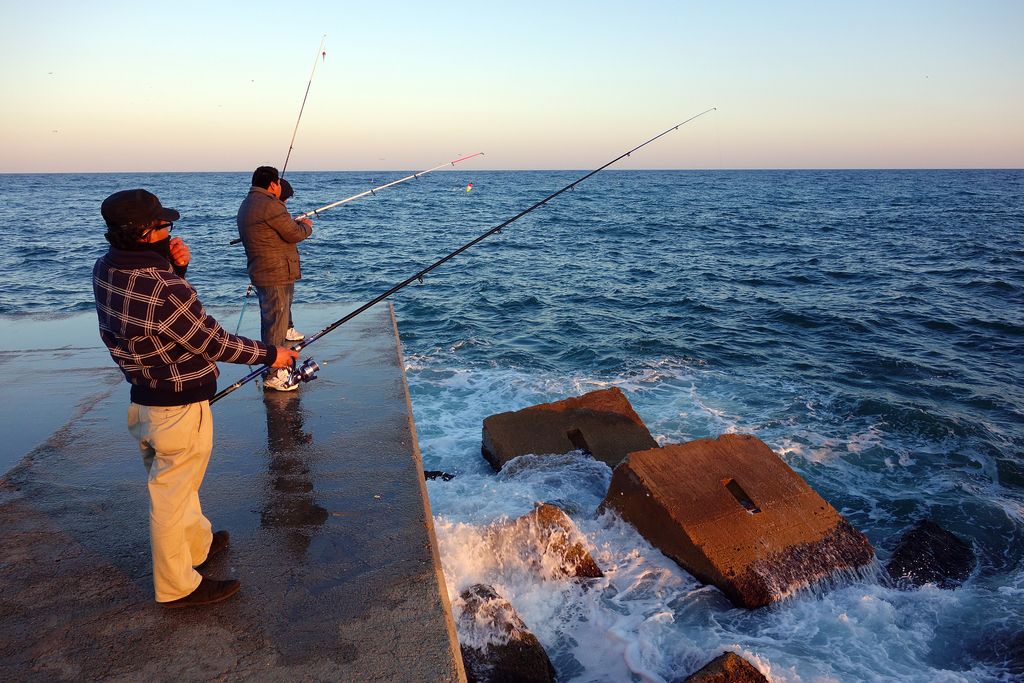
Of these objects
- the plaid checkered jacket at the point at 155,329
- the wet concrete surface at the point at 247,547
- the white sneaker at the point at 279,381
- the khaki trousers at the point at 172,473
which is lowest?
the wet concrete surface at the point at 247,547

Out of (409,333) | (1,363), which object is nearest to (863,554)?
(1,363)

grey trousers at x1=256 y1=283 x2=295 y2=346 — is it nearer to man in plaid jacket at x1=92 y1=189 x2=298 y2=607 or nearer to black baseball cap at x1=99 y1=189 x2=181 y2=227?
man in plaid jacket at x1=92 y1=189 x2=298 y2=607

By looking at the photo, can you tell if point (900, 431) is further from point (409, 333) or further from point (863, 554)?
point (409, 333)

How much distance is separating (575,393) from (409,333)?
4574 millimetres

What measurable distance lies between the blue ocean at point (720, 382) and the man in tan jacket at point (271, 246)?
827 millimetres

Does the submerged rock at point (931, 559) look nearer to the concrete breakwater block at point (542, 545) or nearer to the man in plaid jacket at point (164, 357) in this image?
the concrete breakwater block at point (542, 545)

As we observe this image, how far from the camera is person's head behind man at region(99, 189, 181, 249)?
2336 mm

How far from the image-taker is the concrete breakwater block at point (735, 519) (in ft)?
14.0

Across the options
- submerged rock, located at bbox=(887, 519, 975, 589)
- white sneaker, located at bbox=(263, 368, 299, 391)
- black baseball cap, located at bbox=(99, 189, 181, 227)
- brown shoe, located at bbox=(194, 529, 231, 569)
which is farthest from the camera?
white sneaker, located at bbox=(263, 368, 299, 391)

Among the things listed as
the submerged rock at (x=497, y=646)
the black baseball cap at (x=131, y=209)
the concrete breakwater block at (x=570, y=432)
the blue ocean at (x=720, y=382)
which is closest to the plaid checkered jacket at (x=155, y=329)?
the black baseball cap at (x=131, y=209)

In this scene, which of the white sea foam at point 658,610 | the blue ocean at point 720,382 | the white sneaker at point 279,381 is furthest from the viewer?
the white sneaker at point 279,381

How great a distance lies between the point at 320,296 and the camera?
15461 millimetres

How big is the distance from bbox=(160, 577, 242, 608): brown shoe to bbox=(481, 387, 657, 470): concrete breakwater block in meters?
3.50

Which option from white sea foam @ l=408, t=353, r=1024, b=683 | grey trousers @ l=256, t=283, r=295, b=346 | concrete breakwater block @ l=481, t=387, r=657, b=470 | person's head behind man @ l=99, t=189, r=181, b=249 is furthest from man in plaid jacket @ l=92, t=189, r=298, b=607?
concrete breakwater block @ l=481, t=387, r=657, b=470
